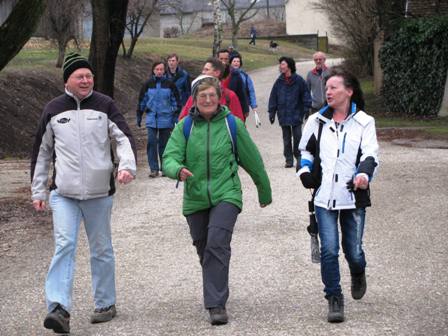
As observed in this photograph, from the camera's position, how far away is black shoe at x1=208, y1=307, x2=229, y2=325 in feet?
21.1

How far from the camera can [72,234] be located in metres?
6.43

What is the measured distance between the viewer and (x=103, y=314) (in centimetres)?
666

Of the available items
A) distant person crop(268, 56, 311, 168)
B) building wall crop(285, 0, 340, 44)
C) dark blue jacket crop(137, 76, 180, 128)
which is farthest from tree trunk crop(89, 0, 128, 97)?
building wall crop(285, 0, 340, 44)

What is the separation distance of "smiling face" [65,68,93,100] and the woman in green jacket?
2.45 feet

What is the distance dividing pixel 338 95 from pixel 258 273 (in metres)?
2.13

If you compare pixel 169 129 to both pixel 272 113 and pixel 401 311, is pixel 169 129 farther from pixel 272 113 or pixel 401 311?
pixel 401 311

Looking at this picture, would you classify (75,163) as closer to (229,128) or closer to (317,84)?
(229,128)

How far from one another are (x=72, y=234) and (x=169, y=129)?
812 centimetres

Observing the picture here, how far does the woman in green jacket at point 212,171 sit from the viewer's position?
6594mm

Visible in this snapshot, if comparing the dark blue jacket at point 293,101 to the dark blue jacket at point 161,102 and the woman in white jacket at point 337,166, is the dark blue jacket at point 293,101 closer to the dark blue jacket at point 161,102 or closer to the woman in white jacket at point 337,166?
the dark blue jacket at point 161,102

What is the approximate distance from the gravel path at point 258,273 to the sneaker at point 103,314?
2.6 inches

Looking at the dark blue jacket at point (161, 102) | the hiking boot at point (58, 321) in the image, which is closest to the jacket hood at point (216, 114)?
the hiking boot at point (58, 321)

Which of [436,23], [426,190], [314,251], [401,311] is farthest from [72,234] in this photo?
[436,23]

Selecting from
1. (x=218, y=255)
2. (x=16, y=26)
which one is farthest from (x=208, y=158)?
(x=16, y=26)
